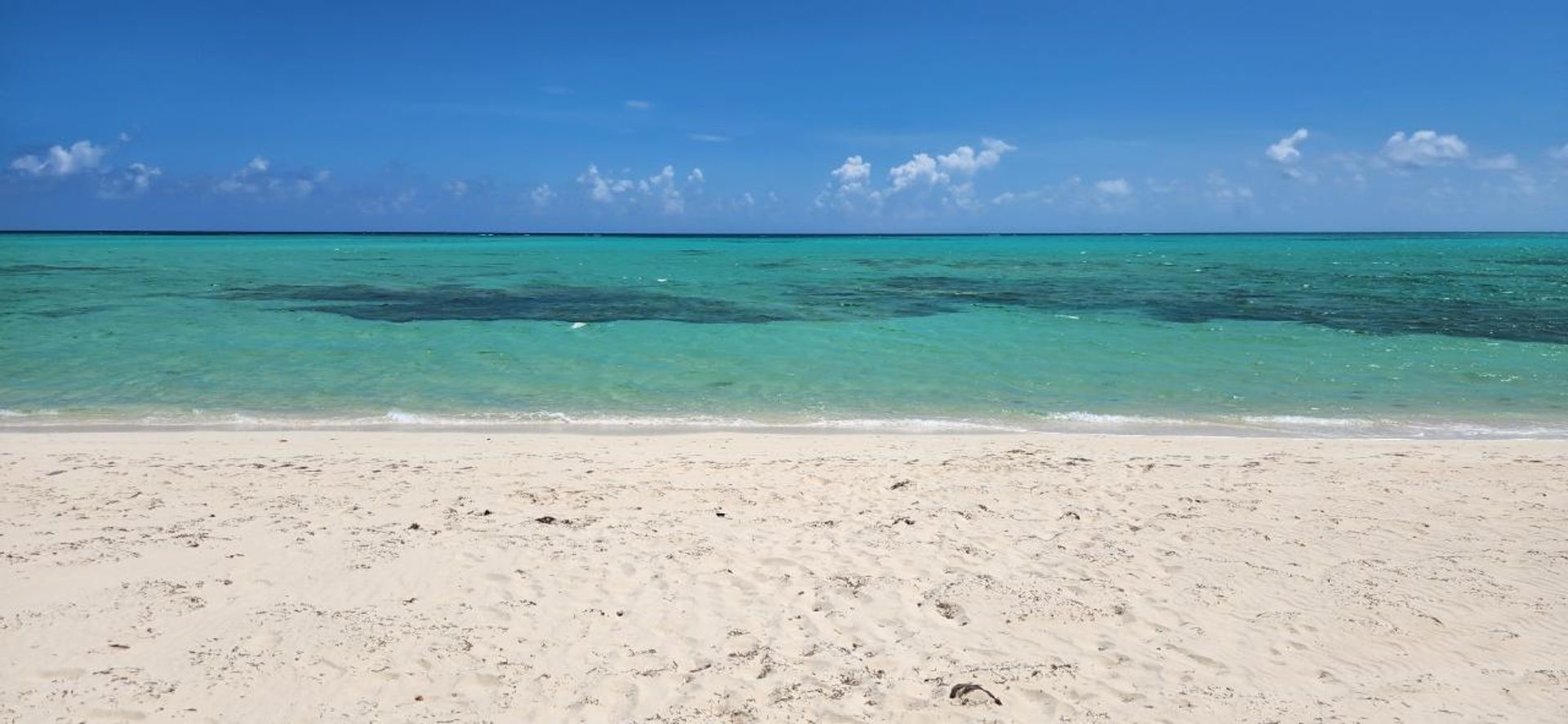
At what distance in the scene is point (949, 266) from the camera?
2302 inches

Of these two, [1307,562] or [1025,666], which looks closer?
[1025,666]

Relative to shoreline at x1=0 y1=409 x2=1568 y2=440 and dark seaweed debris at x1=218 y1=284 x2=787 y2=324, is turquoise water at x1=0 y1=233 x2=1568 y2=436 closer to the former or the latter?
shoreline at x1=0 y1=409 x2=1568 y2=440

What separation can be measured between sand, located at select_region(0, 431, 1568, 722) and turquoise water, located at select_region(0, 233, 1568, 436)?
10.9 feet

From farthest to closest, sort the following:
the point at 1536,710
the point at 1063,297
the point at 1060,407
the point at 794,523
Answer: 1. the point at 1063,297
2. the point at 1060,407
3. the point at 794,523
4. the point at 1536,710

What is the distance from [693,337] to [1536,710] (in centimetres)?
1724

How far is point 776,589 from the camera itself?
233 inches

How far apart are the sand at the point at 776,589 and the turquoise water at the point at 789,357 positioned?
131 inches

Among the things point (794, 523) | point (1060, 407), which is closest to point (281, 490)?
point (794, 523)

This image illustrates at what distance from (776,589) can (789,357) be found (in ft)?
39.0

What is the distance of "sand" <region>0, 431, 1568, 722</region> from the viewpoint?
4.55m

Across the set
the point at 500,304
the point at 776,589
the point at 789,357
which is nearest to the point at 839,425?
the point at 789,357

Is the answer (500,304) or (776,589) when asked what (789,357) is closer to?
(776,589)

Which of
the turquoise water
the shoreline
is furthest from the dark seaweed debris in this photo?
the shoreline

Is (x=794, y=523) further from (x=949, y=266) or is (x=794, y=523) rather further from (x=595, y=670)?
(x=949, y=266)
